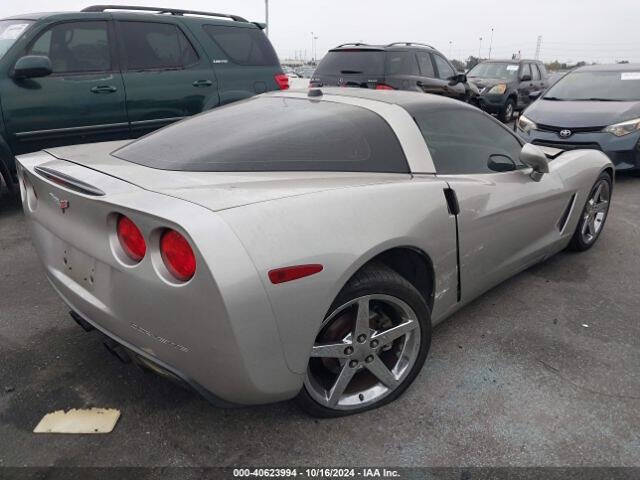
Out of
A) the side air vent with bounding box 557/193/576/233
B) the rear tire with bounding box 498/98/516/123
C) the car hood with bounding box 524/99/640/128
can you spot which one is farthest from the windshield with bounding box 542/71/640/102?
the rear tire with bounding box 498/98/516/123

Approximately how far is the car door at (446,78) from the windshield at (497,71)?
13.6ft

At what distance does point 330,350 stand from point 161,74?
4331 mm

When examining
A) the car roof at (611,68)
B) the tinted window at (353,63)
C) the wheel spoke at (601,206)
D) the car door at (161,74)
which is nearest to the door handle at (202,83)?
the car door at (161,74)


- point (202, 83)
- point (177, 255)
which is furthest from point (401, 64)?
point (177, 255)

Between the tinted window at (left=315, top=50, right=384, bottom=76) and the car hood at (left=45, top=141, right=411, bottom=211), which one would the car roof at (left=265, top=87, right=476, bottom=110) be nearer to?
the car hood at (left=45, top=141, right=411, bottom=211)

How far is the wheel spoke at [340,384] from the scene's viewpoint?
2.15m

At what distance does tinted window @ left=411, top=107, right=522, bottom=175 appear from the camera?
8.84 feet

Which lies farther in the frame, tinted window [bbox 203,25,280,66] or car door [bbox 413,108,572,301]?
tinted window [bbox 203,25,280,66]

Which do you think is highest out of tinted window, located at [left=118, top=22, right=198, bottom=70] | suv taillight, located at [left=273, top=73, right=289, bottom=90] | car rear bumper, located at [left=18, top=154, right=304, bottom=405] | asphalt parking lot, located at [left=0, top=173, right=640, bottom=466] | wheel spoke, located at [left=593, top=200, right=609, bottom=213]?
tinted window, located at [left=118, top=22, right=198, bottom=70]

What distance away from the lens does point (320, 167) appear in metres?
2.26

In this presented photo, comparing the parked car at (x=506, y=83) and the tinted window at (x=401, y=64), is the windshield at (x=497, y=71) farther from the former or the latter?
the tinted window at (x=401, y=64)

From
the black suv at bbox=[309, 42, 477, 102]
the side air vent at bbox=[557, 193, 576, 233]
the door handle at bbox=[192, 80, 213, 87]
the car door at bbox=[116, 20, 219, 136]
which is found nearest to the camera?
the side air vent at bbox=[557, 193, 576, 233]

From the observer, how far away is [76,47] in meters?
4.94

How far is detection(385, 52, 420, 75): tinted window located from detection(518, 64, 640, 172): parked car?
2.10 m
